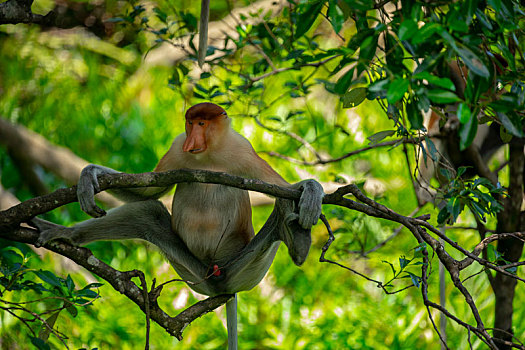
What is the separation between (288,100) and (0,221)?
326 centimetres

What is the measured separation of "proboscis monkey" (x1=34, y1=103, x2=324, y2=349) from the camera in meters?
2.08

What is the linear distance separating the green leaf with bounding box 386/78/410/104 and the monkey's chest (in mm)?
1322

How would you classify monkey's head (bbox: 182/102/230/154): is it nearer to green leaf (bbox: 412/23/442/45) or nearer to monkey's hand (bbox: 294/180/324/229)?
monkey's hand (bbox: 294/180/324/229)

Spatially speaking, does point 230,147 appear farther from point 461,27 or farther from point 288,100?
A: point 288,100

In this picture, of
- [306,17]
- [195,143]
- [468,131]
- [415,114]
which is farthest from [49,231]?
[468,131]

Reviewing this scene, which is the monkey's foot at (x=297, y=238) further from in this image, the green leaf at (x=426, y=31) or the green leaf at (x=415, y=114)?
the green leaf at (x=426, y=31)

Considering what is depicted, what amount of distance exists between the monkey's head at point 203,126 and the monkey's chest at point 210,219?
0.23m

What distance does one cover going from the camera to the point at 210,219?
2254 mm

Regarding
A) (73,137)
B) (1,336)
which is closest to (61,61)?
(73,137)

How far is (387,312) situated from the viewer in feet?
12.7

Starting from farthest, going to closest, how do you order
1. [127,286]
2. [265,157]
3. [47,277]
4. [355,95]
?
[265,157]
[127,286]
[47,277]
[355,95]

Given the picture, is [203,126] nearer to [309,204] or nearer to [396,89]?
[309,204]

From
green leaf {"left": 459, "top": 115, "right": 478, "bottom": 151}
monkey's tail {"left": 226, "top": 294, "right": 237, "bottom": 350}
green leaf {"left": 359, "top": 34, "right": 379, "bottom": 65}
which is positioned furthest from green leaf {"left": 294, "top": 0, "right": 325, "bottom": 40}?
monkey's tail {"left": 226, "top": 294, "right": 237, "bottom": 350}

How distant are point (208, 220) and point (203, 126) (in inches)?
14.7
